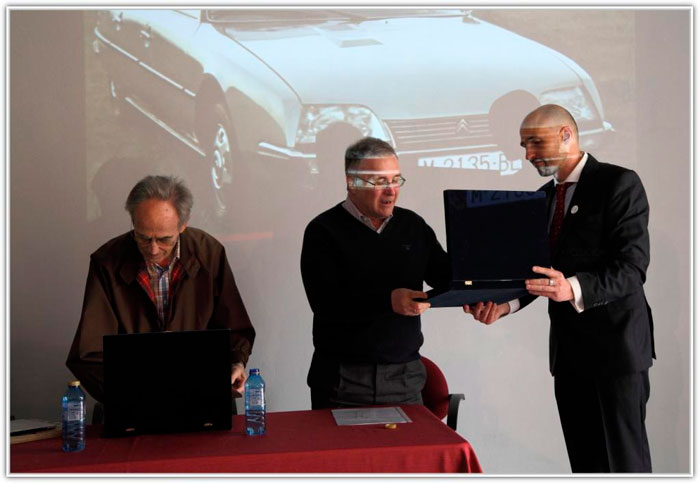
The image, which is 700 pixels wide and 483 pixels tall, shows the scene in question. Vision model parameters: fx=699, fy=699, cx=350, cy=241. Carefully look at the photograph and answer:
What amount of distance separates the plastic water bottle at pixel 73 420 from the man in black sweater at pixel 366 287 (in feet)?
3.44

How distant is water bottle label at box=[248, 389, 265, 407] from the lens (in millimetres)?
2516

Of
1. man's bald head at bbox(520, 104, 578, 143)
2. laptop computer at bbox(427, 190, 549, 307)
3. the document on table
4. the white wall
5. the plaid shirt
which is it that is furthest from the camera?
the white wall

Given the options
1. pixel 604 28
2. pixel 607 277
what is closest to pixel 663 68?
pixel 604 28

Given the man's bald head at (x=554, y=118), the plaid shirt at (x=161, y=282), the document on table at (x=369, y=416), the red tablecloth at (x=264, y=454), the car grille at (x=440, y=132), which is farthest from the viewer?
the car grille at (x=440, y=132)

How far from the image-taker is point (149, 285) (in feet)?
10.6

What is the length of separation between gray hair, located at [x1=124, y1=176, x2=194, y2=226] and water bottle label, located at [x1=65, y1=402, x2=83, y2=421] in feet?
3.37

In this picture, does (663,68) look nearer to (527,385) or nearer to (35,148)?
(527,385)

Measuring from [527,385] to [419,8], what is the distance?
229 cm

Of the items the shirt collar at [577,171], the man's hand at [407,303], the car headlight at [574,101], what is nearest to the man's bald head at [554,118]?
the shirt collar at [577,171]

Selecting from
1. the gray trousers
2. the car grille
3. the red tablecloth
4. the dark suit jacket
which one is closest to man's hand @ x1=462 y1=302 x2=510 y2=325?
the dark suit jacket

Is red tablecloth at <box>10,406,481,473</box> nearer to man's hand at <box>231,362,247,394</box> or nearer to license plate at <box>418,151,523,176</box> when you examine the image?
man's hand at <box>231,362,247,394</box>

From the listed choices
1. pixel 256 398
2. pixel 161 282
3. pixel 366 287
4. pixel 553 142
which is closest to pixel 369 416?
pixel 256 398

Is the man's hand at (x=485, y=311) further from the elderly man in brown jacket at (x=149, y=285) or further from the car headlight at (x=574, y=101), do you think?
the car headlight at (x=574, y=101)

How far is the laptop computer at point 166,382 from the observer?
8.18 feet
